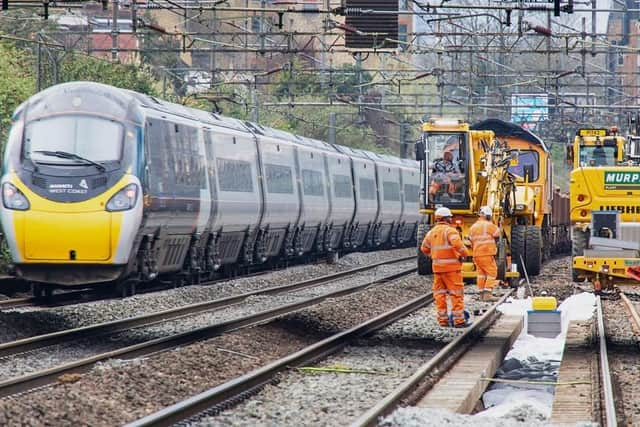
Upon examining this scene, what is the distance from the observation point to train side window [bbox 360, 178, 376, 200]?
1665 inches

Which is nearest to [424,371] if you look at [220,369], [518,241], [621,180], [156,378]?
[220,369]

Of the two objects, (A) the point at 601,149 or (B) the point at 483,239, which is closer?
(B) the point at 483,239

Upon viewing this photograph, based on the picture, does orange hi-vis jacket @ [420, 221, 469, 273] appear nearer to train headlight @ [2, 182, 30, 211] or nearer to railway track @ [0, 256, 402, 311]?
train headlight @ [2, 182, 30, 211]

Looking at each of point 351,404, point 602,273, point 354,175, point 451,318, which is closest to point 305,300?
point 451,318

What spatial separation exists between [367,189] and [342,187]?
4148 millimetres

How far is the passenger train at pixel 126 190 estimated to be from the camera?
727 inches

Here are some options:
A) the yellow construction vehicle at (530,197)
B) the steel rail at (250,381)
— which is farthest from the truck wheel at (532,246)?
the steel rail at (250,381)

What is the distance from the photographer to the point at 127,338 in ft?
51.8

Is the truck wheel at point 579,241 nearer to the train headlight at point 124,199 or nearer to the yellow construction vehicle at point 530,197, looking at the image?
the train headlight at point 124,199

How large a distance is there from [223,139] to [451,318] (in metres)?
9.12

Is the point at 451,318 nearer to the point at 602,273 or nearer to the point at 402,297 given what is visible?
the point at 602,273

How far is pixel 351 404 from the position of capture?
11055mm

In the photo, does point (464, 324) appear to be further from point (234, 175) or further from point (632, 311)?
point (234, 175)

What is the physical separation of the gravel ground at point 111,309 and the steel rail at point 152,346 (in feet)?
5.93
